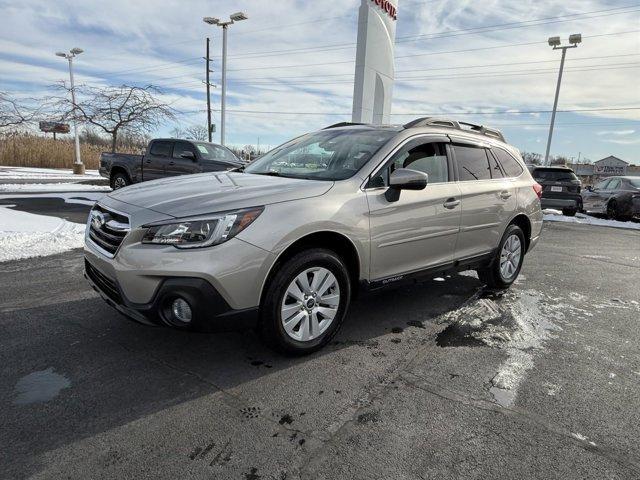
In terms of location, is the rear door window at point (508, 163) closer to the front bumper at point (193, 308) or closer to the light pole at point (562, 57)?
the front bumper at point (193, 308)

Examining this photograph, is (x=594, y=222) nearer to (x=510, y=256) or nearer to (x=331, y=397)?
(x=510, y=256)

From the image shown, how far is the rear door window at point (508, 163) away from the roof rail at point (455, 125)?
0.22m

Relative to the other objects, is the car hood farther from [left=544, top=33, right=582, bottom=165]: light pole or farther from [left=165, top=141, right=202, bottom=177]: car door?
[left=544, top=33, right=582, bottom=165]: light pole

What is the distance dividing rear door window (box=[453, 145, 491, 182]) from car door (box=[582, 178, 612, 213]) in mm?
12357

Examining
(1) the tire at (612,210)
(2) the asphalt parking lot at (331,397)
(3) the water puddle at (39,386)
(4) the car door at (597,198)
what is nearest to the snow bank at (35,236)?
(2) the asphalt parking lot at (331,397)

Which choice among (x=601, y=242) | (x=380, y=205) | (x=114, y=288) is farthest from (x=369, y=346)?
(x=601, y=242)

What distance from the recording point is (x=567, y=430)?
2.58 metres

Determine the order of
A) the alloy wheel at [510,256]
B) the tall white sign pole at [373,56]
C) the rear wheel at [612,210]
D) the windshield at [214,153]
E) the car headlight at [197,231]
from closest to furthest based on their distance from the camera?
the car headlight at [197,231], the alloy wheel at [510,256], the windshield at [214,153], the tall white sign pole at [373,56], the rear wheel at [612,210]

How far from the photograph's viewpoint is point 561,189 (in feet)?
47.5

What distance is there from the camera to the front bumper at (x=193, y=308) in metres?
2.74

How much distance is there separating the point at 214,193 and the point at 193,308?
2.79ft

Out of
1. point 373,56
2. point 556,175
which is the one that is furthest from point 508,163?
point 556,175

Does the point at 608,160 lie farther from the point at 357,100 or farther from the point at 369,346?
the point at 369,346

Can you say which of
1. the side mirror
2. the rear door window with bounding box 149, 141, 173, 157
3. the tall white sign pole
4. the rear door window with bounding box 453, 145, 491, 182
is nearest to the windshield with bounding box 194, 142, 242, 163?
the rear door window with bounding box 149, 141, 173, 157
